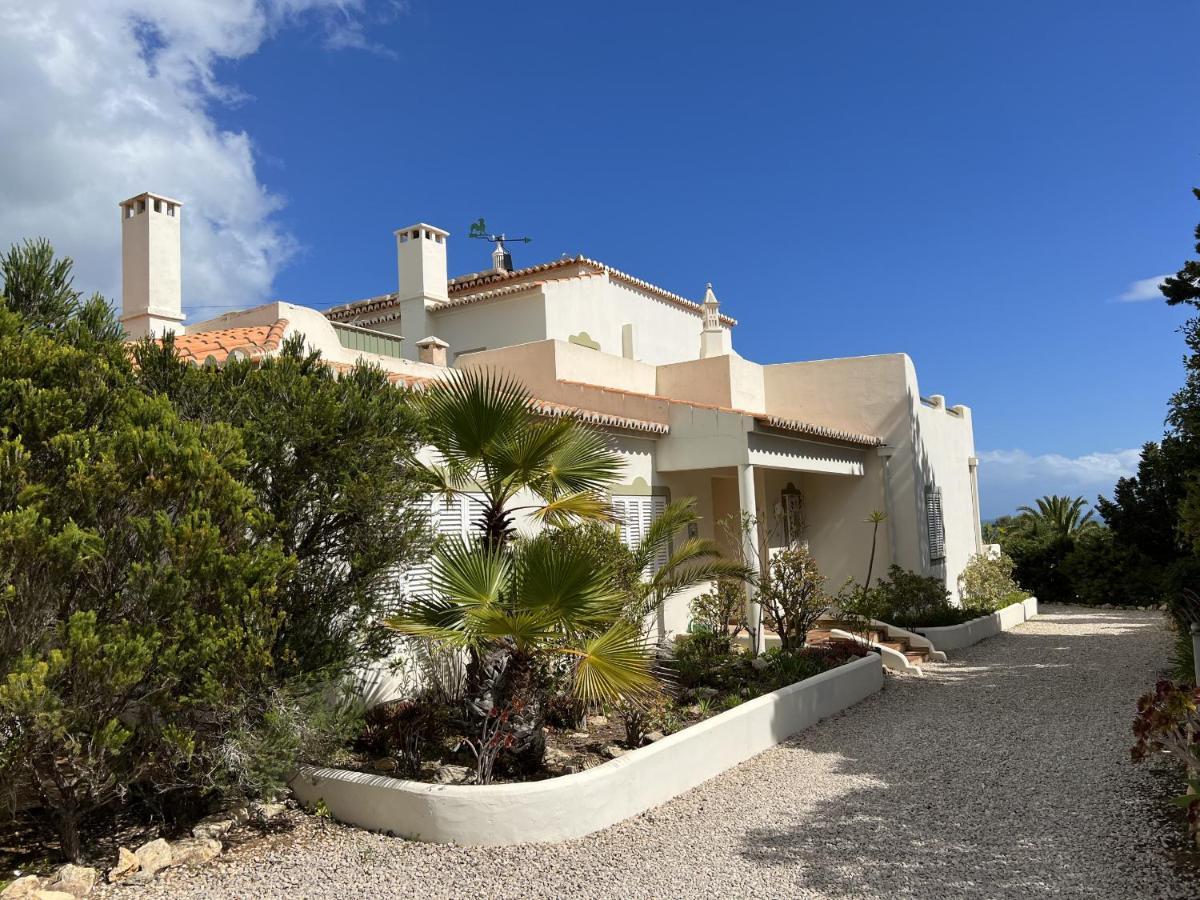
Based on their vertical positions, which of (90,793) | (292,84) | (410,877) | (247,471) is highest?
(292,84)

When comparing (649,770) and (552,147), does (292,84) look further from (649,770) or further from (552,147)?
(649,770)

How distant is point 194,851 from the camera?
655cm

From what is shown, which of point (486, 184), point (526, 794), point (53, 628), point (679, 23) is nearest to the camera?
point (53, 628)

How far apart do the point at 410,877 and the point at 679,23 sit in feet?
44.2

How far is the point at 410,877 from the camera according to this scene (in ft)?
20.5

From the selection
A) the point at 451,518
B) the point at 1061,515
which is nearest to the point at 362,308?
the point at 451,518

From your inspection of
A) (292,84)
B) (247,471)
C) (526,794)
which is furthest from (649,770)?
(292,84)

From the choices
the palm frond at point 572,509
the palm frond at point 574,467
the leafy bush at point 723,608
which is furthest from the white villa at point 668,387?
the palm frond at point 572,509

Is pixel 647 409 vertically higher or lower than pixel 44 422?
higher

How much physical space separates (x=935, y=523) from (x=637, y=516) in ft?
30.7

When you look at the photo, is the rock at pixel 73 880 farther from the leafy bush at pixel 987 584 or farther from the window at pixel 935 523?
the leafy bush at pixel 987 584

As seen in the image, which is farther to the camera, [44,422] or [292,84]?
[292,84]

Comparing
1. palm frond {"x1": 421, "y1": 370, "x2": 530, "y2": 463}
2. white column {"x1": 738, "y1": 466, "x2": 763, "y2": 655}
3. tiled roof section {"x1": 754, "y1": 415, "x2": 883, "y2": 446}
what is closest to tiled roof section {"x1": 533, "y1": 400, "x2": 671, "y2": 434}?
white column {"x1": 738, "y1": 466, "x2": 763, "y2": 655}

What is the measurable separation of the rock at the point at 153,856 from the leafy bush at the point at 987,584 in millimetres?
18741
